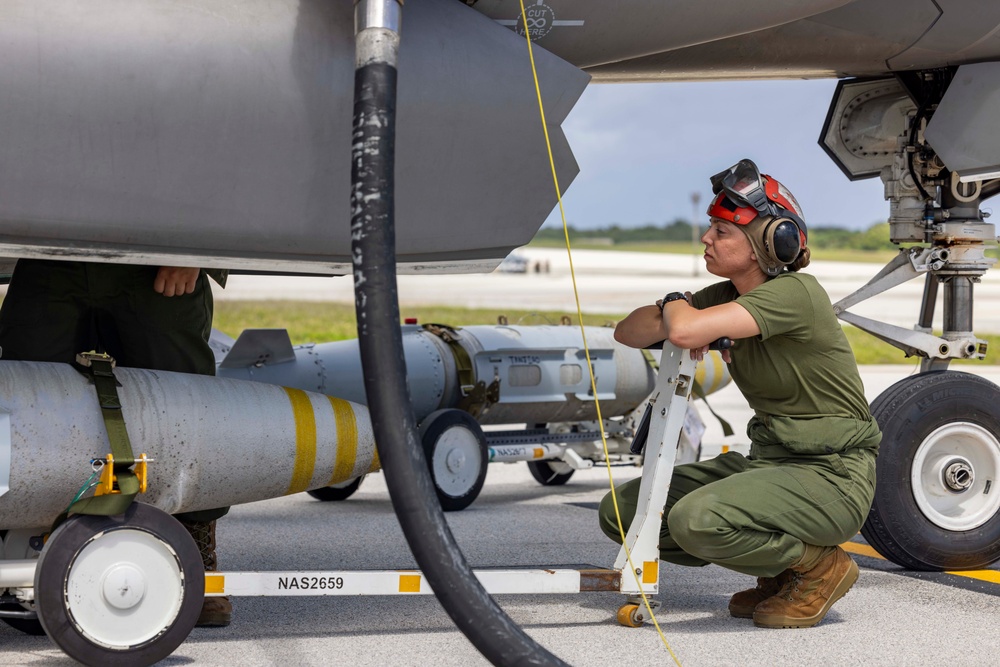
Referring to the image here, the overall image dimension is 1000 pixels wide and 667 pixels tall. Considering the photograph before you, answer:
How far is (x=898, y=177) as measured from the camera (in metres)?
5.03

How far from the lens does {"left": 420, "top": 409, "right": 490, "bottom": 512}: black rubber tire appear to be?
21.2 feet

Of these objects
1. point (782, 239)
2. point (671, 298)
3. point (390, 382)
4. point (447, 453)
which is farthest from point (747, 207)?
point (447, 453)

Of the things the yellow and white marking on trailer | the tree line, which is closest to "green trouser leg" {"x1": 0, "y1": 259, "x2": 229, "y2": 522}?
the yellow and white marking on trailer

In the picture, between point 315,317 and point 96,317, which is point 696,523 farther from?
point 315,317

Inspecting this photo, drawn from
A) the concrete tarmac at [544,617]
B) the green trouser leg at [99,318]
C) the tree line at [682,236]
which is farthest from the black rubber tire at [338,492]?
the tree line at [682,236]

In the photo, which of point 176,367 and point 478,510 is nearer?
point 176,367

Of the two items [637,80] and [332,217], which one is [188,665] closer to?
[332,217]

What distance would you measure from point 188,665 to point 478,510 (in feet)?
Answer: 10.7

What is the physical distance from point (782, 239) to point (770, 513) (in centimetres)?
88

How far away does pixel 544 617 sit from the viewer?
398cm

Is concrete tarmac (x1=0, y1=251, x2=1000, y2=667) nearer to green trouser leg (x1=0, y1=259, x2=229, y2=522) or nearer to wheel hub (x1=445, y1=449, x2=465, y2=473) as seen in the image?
wheel hub (x1=445, y1=449, x2=465, y2=473)

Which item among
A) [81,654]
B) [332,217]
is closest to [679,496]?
[332,217]

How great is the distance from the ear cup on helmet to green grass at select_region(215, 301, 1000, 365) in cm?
1139

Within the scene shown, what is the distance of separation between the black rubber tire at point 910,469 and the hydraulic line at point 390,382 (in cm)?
231
